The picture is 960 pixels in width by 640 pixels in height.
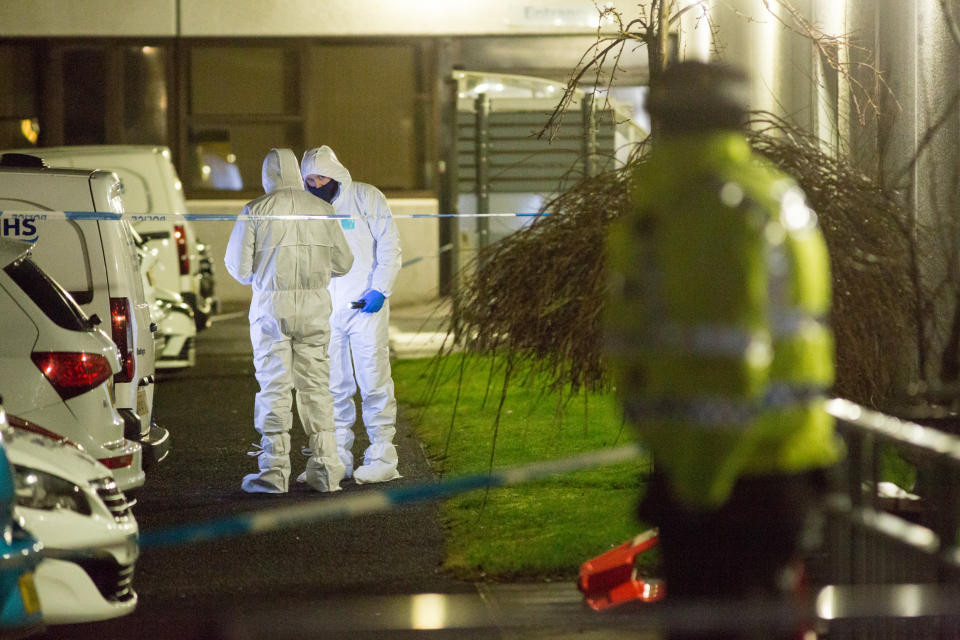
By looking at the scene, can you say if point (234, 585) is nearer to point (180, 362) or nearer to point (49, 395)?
point (49, 395)

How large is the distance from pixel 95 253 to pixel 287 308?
1099 mm

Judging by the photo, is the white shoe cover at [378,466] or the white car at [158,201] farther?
the white car at [158,201]

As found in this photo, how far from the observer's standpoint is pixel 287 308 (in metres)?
8.02

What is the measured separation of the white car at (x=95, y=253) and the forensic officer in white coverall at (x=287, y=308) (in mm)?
661

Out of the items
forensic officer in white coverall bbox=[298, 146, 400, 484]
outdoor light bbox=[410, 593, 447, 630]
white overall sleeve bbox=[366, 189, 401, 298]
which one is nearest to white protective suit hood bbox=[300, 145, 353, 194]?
forensic officer in white coverall bbox=[298, 146, 400, 484]

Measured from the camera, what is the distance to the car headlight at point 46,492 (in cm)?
479

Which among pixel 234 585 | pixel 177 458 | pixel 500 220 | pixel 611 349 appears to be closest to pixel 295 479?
pixel 177 458

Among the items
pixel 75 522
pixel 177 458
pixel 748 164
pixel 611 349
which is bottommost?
pixel 177 458

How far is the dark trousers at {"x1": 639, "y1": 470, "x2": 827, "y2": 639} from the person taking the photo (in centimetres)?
321

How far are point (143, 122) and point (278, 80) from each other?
2.15 m

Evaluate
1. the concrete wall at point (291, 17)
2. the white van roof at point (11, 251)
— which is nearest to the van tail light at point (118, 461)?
the white van roof at point (11, 251)

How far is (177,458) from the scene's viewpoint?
9.55m

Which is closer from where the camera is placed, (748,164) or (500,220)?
(748,164)

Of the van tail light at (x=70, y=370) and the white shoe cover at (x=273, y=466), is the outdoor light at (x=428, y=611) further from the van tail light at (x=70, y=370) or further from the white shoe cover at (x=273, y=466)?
the white shoe cover at (x=273, y=466)
